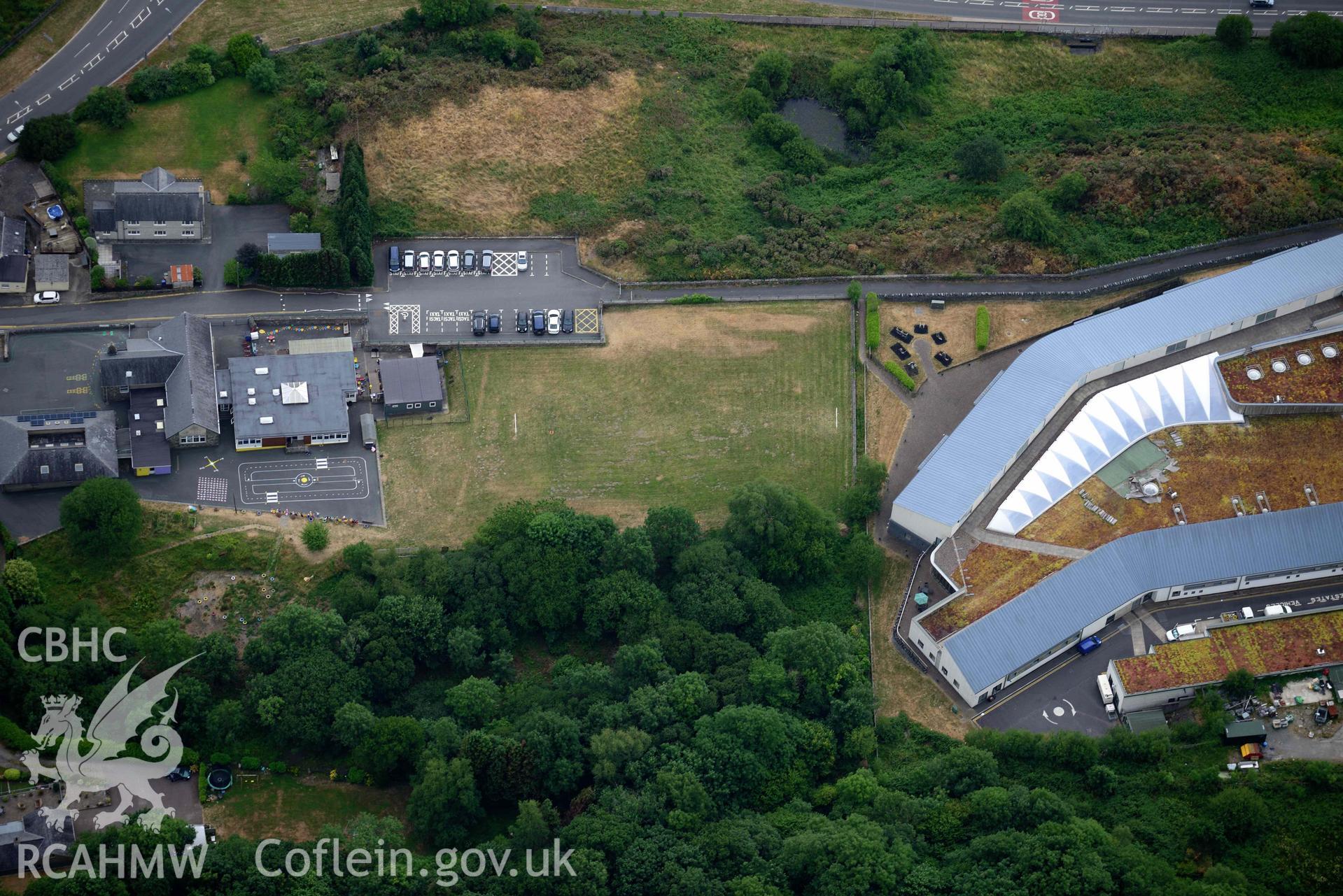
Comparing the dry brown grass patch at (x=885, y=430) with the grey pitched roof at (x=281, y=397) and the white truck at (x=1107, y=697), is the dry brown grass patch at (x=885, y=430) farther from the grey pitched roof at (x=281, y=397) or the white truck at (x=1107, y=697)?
the grey pitched roof at (x=281, y=397)

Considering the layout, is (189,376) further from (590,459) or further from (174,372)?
(590,459)

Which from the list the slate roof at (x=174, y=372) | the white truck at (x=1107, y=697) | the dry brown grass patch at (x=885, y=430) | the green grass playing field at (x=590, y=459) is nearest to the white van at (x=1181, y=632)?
the white truck at (x=1107, y=697)

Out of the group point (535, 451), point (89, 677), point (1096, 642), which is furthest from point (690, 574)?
point (89, 677)

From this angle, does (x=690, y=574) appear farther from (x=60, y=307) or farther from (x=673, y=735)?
(x=60, y=307)

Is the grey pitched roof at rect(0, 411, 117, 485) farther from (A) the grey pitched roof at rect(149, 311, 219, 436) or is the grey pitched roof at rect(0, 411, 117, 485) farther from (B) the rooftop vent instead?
(B) the rooftop vent

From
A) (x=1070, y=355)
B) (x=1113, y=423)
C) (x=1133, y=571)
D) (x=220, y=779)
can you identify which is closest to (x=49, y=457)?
(x=220, y=779)

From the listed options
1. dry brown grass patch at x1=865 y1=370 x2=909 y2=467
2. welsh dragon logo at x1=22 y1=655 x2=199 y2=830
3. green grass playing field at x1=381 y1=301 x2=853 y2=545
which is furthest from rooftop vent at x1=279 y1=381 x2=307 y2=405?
dry brown grass patch at x1=865 y1=370 x2=909 y2=467
